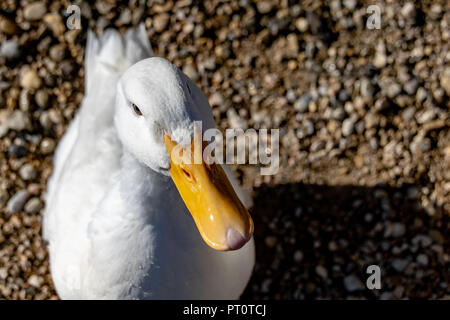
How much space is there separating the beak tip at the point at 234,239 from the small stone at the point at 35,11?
92.2 inches

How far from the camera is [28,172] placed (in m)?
2.88

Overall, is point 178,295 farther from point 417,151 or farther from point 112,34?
point 417,151

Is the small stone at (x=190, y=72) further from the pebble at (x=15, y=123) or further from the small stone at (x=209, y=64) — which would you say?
the pebble at (x=15, y=123)

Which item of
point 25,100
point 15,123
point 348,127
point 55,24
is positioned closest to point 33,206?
point 15,123

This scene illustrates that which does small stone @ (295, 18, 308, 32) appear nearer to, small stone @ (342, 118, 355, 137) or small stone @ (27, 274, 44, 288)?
small stone @ (342, 118, 355, 137)

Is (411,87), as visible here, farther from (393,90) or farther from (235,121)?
(235,121)

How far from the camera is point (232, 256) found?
2.15 m

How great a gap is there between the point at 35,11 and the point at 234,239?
2392 millimetres

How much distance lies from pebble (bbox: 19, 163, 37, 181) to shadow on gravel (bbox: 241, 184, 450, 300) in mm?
1312

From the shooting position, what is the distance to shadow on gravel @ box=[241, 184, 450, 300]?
259 cm

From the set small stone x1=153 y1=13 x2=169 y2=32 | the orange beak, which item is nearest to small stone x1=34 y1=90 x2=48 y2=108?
small stone x1=153 y1=13 x2=169 y2=32

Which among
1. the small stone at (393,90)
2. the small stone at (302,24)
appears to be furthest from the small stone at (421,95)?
the small stone at (302,24)

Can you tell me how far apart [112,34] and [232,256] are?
4.38 feet

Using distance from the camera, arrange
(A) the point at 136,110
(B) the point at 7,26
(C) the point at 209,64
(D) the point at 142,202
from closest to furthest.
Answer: (A) the point at 136,110
(D) the point at 142,202
(C) the point at 209,64
(B) the point at 7,26
